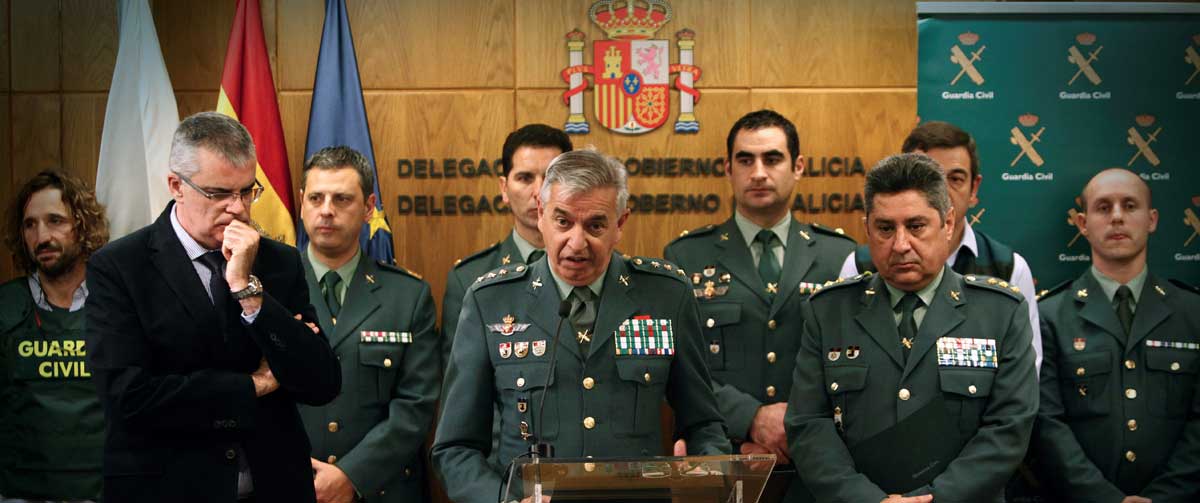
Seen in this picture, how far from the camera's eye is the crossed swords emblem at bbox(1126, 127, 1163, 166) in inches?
214

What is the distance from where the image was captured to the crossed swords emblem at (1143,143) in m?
5.43

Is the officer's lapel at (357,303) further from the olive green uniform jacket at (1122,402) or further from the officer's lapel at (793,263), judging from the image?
the olive green uniform jacket at (1122,402)

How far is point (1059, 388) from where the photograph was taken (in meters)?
4.57

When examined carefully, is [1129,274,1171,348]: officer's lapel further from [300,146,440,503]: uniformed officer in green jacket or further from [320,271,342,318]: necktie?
[320,271,342,318]: necktie

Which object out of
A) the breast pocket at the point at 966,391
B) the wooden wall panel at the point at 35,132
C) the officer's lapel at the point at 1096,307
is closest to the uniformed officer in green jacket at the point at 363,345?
the wooden wall panel at the point at 35,132

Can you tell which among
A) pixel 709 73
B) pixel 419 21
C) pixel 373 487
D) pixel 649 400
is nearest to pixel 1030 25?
pixel 709 73

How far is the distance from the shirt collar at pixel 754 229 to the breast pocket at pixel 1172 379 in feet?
4.99

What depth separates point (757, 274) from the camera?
4.46m

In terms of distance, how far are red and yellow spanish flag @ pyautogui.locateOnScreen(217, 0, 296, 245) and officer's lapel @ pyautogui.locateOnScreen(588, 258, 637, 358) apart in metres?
2.20

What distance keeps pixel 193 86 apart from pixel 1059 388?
4151 millimetres

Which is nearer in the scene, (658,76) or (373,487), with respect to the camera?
(373,487)

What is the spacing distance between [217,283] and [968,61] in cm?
390

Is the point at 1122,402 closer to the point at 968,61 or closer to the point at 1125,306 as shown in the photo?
the point at 1125,306

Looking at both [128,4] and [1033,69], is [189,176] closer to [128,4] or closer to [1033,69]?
[128,4]
